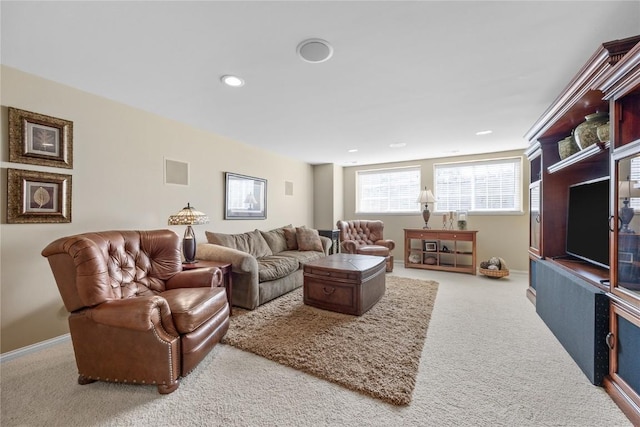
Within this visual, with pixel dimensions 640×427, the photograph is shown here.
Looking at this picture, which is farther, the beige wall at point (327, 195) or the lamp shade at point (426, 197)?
the beige wall at point (327, 195)

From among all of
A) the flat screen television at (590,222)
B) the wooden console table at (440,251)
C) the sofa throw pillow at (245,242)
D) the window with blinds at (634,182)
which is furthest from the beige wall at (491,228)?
the window with blinds at (634,182)

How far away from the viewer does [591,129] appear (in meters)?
1.95

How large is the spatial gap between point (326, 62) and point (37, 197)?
102 inches

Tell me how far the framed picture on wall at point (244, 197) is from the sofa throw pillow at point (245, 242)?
1.39ft

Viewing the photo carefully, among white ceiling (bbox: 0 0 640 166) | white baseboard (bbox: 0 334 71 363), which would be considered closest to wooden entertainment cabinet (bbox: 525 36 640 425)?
white ceiling (bbox: 0 0 640 166)

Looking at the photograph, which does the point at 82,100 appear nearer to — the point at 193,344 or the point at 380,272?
the point at 193,344

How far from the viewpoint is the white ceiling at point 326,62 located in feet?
4.75

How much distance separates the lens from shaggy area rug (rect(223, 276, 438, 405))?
5.58 feet

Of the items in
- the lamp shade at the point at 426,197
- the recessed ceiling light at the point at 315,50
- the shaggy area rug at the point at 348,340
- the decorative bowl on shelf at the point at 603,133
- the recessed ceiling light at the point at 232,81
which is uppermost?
the recessed ceiling light at the point at 232,81

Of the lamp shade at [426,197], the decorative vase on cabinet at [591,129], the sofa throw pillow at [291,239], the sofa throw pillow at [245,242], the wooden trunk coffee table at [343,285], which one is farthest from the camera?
the lamp shade at [426,197]

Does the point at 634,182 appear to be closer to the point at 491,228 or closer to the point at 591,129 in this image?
the point at 591,129

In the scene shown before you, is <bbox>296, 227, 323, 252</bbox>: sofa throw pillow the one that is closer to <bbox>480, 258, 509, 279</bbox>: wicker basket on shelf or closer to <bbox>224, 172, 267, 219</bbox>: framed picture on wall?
<bbox>224, 172, 267, 219</bbox>: framed picture on wall

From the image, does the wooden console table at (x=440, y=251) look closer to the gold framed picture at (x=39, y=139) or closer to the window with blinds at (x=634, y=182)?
the window with blinds at (x=634, y=182)

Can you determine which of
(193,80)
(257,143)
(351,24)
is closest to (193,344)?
(193,80)
